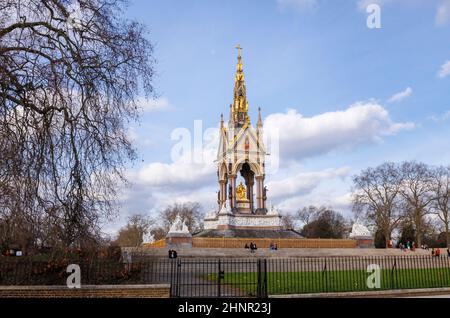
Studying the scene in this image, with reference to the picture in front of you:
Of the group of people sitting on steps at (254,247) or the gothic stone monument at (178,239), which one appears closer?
the group of people sitting on steps at (254,247)

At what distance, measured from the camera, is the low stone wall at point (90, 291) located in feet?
39.7

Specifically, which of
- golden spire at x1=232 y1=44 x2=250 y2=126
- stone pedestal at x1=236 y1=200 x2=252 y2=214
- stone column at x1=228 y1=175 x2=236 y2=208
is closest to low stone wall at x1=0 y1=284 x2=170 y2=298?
stone column at x1=228 y1=175 x2=236 y2=208

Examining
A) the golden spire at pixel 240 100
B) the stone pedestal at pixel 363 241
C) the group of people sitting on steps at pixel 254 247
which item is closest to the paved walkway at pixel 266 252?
the group of people sitting on steps at pixel 254 247

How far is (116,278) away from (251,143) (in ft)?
115

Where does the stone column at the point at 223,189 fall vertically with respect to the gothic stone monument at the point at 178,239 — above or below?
above

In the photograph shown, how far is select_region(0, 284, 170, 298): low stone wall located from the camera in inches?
476

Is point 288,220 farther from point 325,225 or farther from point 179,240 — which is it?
point 179,240

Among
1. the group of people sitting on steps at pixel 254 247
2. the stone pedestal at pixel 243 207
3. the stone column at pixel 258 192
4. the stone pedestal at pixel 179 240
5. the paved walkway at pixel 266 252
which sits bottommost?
the paved walkway at pixel 266 252

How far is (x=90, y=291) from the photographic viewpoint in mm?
12312

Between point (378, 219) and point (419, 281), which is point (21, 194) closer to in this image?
point (419, 281)

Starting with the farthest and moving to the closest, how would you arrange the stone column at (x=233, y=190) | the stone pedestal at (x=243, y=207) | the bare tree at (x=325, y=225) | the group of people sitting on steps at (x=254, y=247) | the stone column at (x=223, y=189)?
the bare tree at (x=325, y=225) < the stone column at (x=223, y=189) < the stone pedestal at (x=243, y=207) < the stone column at (x=233, y=190) < the group of people sitting on steps at (x=254, y=247)

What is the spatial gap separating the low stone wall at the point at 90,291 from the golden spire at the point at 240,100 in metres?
37.0

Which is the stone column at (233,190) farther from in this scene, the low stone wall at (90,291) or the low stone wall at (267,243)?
the low stone wall at (90,291)
